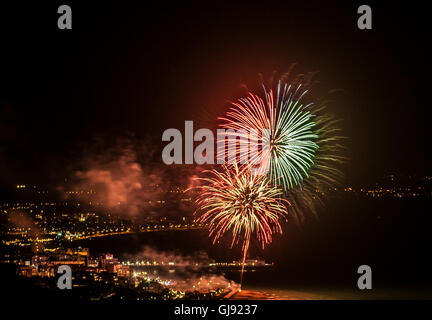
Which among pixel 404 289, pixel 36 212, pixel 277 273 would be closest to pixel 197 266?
pixel 277 273

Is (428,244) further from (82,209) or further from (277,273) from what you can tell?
(82,209)

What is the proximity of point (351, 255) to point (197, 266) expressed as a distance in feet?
110

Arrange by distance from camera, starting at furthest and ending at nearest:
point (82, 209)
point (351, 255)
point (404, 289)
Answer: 1. point (351, 255)
2. point (82, 209)
3. point (404, 289)

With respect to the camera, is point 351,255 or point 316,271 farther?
point 351,255

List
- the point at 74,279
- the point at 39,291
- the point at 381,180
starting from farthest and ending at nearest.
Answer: the point at 381,180
the point at 74,279
the point at 39,291

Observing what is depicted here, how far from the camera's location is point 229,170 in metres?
19.6

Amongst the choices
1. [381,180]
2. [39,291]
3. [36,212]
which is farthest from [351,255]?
[39,291]

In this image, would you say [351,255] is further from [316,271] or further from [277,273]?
[277,273]

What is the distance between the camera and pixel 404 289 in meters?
54.1

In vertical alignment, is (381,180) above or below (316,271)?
above

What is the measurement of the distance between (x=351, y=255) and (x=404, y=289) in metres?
26.7
